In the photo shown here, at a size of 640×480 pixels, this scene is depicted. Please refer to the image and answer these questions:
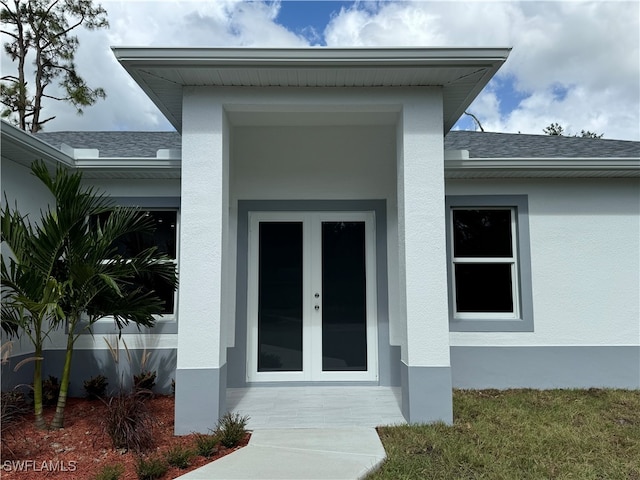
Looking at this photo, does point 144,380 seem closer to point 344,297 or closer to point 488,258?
point 344,297

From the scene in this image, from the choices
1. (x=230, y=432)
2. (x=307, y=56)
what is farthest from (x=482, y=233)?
(x=230, y=432)

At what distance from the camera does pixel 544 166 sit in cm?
634

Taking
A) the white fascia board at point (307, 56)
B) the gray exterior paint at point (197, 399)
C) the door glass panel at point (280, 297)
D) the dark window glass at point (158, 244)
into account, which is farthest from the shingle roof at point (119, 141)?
the gray exterior paint at point (197, 399)

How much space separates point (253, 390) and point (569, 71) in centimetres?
2084

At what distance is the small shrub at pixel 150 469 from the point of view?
3508 mm

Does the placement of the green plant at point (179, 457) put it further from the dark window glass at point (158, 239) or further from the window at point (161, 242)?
the dark window glass at point (158, 239)

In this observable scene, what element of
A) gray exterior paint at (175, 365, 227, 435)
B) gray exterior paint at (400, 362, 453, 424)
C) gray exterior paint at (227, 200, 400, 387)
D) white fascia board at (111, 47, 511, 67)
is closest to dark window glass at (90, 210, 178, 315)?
gray exterior paint at (227, 200, 400, 387)

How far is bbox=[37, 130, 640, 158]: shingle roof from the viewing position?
7.47m

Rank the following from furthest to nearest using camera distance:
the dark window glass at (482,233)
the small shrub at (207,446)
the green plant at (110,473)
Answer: the dark window glass at (482,233)
the small shrub at (207,446)
the green plant at (110,473)

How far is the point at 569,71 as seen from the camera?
65.1 ft

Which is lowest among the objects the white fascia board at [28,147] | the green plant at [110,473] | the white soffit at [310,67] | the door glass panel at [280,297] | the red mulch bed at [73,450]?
the red mulch bed at [73,450]

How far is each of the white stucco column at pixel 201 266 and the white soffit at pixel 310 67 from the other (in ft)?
1.16

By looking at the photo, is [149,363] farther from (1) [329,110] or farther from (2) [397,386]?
(1) [329,110]

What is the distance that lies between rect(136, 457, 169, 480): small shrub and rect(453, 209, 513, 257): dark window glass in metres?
4.98
